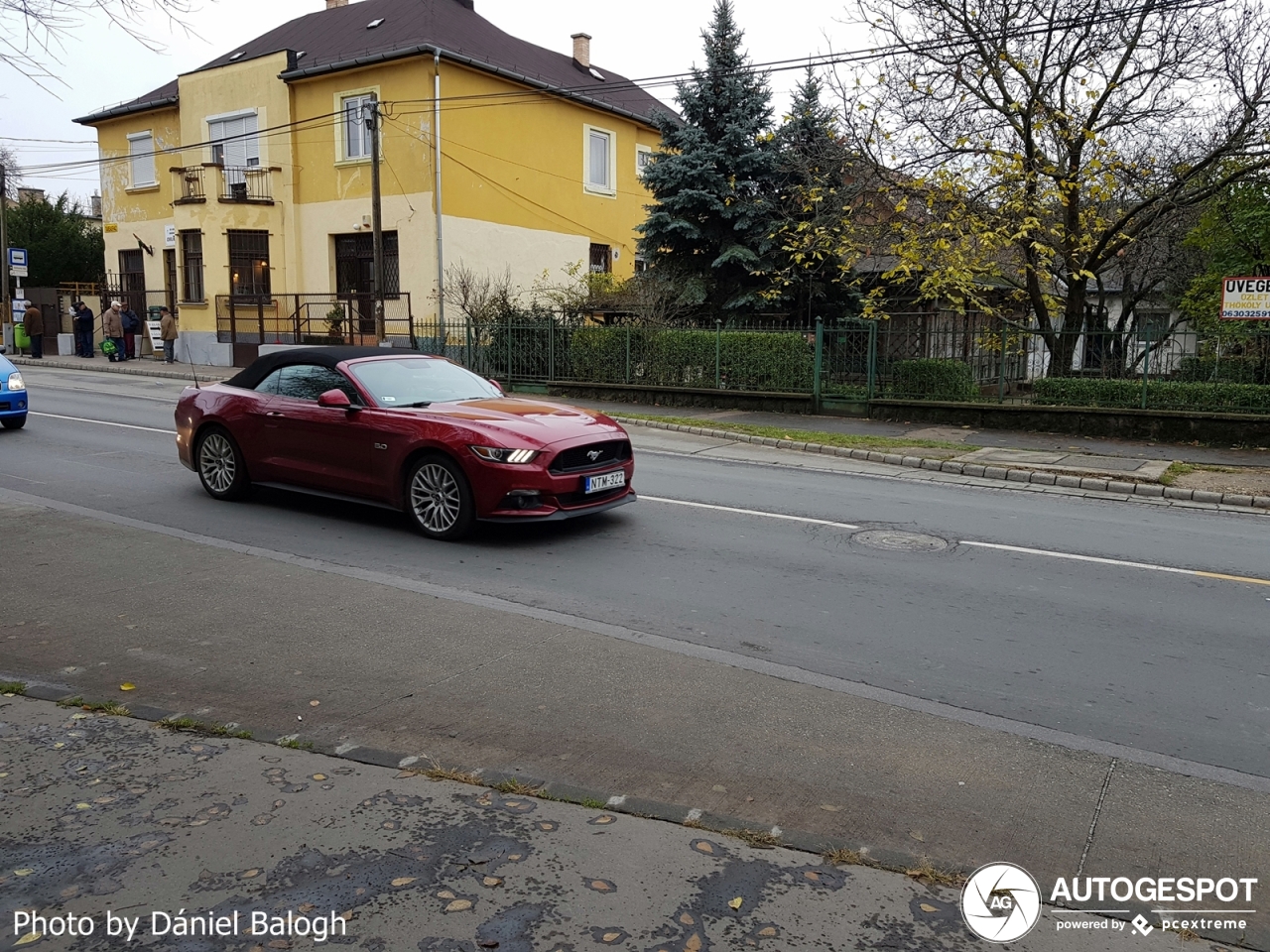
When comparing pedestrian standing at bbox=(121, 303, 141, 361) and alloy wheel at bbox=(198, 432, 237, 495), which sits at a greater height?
pedestrian standing at bbox=(121, 303, 141, 361)

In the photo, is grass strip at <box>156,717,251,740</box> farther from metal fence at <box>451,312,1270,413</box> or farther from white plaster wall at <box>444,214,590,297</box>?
white plaster wall at <box>444,214,590,297</box>

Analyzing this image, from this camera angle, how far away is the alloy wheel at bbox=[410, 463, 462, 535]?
847cm

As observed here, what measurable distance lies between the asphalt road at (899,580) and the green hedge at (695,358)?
7.73m

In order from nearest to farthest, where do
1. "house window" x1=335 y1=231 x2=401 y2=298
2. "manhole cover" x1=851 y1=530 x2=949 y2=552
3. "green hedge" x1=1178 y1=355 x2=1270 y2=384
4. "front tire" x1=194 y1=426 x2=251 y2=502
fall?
"manhole cover" x1=851 y1=530 x2=949 y2=552
"front tire" x1=194 y1=426 x2=251 y2=502
"green hedge" x1=1178 y1=355 x2=1270 y2=384
"house window" x1=335 y1=231 x2=401 y2=298

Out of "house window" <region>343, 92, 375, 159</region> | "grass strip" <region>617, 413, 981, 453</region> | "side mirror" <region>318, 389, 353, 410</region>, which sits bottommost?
"grass strip" <region>617, 413, 981, 453</region>

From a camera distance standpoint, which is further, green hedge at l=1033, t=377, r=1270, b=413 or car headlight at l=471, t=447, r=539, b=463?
green hedge at l=1033, t=377, r=1270, b=413

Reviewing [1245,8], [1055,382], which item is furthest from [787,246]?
[1245,8]

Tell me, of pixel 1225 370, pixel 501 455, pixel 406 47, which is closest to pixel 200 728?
pixel 501 455

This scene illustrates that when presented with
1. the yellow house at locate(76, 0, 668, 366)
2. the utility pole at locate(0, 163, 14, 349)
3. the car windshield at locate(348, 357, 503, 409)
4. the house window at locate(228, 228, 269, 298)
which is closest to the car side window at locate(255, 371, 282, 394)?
the car windshield at locate(348, 357, 503, 409)

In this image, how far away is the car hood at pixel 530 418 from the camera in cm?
848

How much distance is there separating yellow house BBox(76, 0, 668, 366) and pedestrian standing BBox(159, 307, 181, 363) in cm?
53

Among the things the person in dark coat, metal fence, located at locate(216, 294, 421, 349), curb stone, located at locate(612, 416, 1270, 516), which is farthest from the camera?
the person in dark coat

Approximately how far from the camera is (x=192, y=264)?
109ft

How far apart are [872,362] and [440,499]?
483 inches
